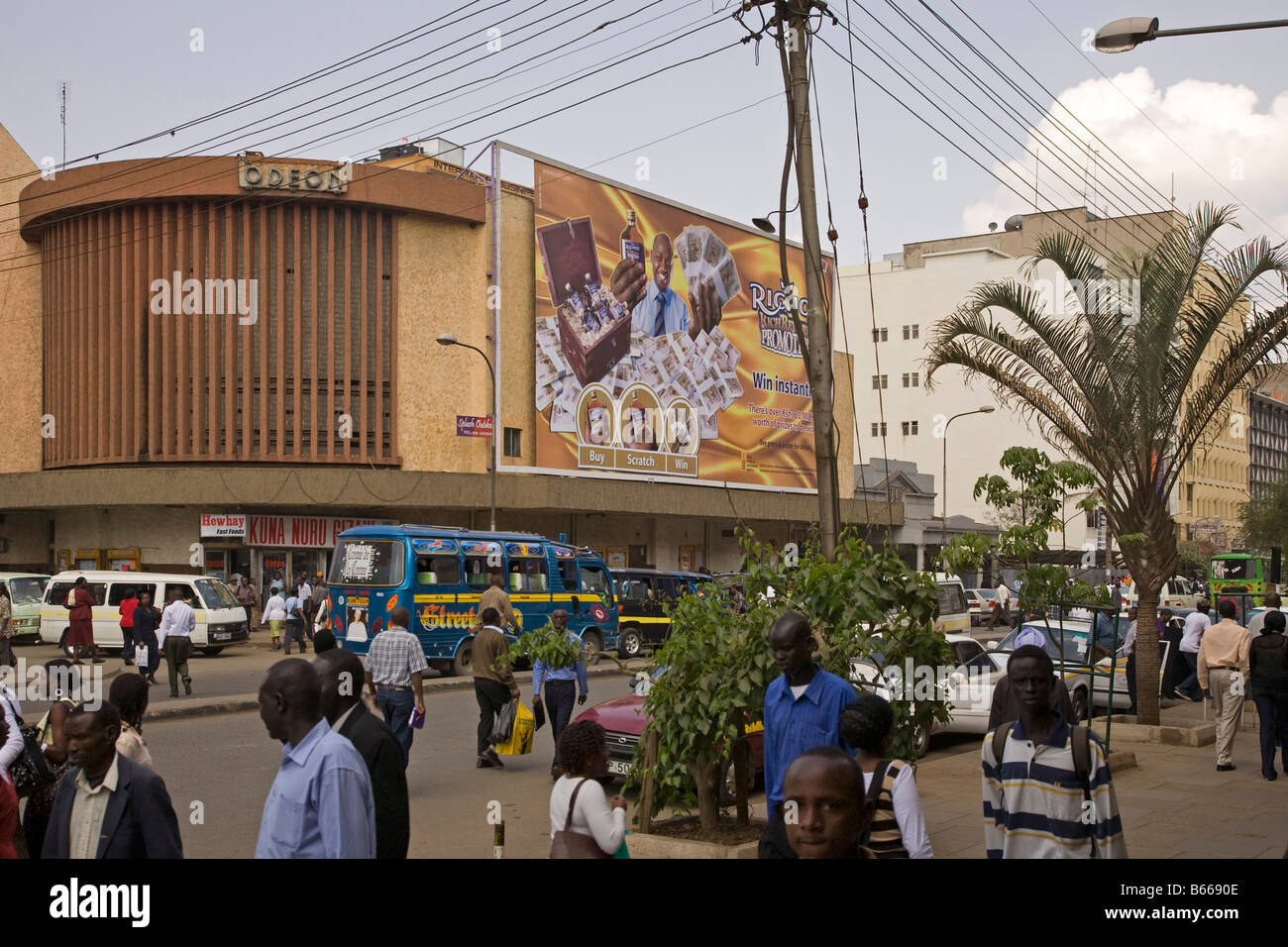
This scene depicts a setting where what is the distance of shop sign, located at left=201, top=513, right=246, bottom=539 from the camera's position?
37281 mm

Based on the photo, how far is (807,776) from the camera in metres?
3.44

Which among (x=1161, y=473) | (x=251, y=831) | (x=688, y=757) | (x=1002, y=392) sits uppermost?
(x=1002, y=392)

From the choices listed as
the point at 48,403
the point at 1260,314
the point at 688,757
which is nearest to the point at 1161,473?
the point at 1260,314

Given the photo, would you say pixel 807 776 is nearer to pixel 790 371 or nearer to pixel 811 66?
pixel 811 66

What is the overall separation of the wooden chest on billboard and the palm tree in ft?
96.9

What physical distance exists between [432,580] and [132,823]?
19.3 metres

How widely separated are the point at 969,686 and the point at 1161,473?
Answer: 3535 mm

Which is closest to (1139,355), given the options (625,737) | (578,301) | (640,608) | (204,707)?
(625,737)

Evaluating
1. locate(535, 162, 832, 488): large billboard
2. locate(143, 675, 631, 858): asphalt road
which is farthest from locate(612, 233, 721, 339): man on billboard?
locate(143, 675, 631, 858): asphalt road

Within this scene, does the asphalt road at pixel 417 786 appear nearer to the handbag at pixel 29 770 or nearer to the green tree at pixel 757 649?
the green tree at pixel 757 649

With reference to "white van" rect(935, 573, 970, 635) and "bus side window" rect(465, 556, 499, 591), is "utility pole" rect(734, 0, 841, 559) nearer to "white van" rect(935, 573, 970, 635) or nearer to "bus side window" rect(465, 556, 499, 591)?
"bus side window" rect(465, 556, 499, 591)

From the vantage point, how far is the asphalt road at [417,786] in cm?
969

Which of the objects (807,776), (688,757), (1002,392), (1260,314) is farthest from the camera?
(1002,392)

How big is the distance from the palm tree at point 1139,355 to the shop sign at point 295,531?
2694cm
